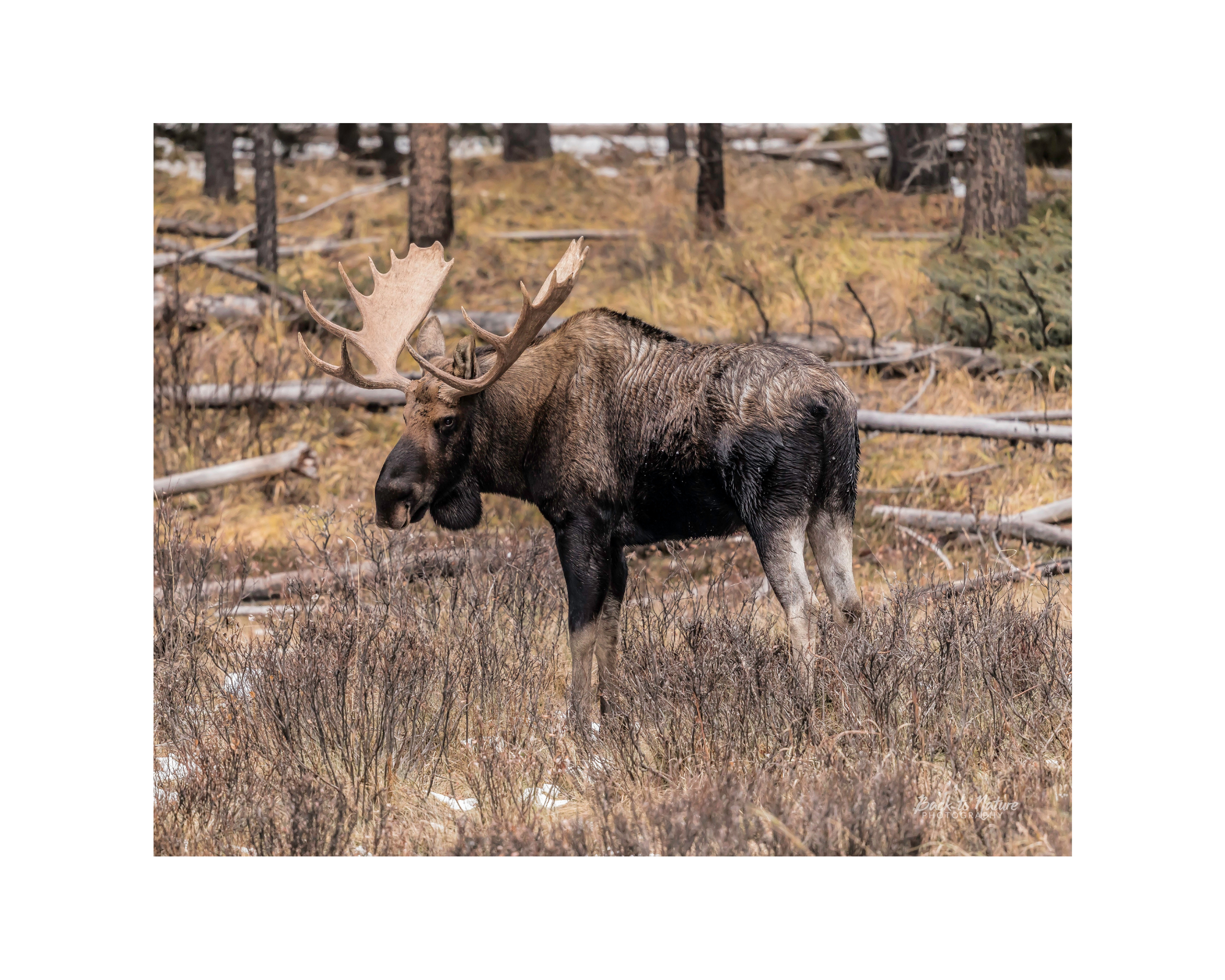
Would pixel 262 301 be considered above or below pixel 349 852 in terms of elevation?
above

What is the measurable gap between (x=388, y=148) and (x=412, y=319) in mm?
15950

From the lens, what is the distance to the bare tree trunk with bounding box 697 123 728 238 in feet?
48.5

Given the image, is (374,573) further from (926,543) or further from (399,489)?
(926,543)

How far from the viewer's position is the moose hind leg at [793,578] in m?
5.53

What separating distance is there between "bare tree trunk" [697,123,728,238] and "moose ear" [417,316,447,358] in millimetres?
9072

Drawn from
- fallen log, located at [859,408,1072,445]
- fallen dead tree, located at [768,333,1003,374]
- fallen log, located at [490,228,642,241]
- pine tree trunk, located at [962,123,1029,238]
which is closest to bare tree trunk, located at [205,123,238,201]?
fallen log, located at [490,228,642,241]

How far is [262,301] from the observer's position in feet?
42.4

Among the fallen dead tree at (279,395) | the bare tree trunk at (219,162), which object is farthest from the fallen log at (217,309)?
the bare tree trunk at (219,162)

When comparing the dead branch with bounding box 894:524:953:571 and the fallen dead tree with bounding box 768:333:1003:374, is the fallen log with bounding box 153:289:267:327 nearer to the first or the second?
the fallen dead tree with bounding box 768:333:1003:374

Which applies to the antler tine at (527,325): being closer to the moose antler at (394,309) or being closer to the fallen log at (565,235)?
the moose antler at (394,309)

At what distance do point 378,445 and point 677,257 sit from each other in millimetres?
4466

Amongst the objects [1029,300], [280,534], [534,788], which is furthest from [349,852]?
[1029,300]

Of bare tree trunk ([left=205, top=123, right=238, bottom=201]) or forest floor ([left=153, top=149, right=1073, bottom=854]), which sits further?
bare tree trunk ([left=205, top=123, right=238, bottom=201])

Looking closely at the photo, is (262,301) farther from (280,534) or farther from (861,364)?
(861,364)
